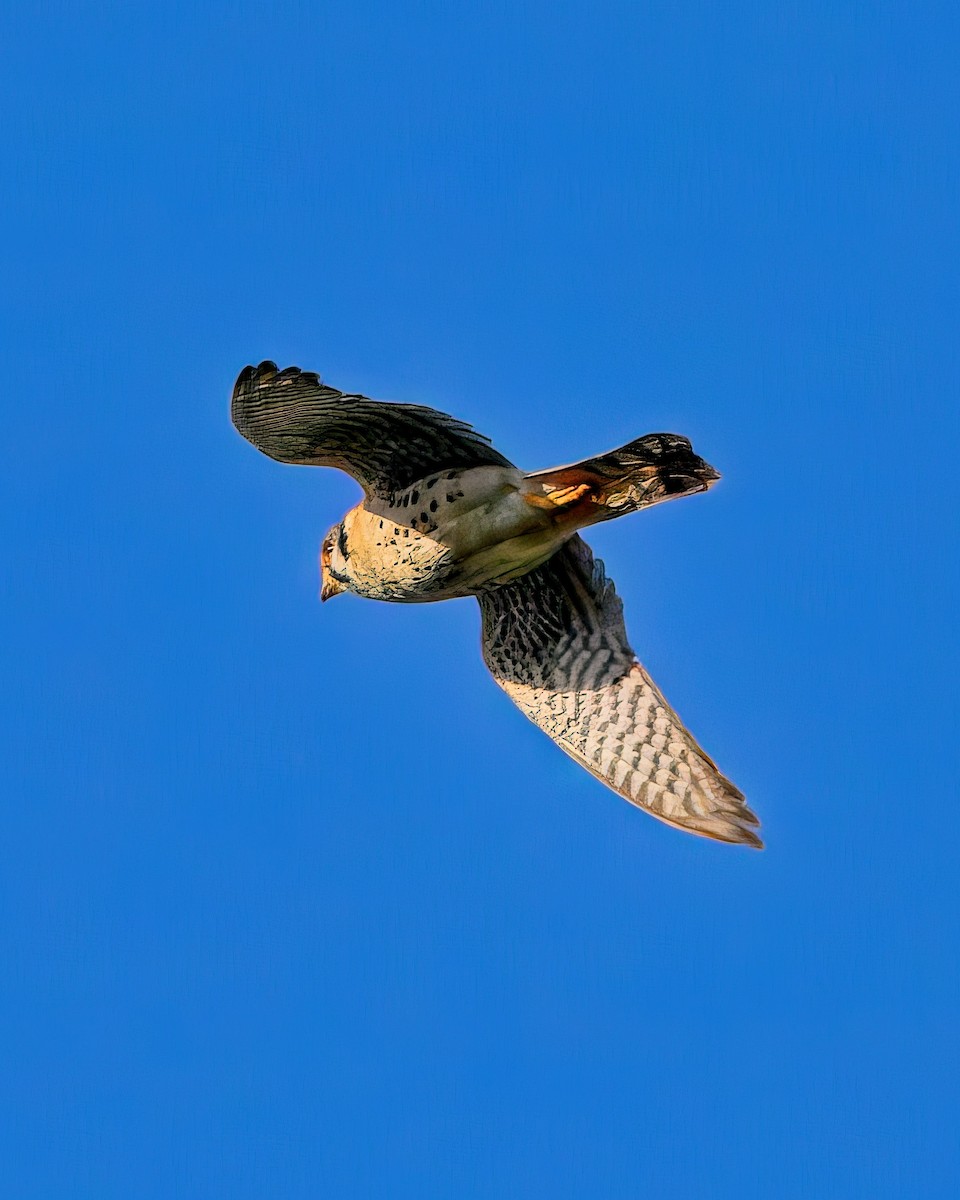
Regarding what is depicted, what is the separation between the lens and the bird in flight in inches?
427

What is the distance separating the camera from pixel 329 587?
504 inches

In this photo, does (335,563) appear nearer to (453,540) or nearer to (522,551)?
(453,540)

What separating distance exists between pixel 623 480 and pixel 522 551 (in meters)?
1.06

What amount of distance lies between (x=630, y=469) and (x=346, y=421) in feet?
5.66

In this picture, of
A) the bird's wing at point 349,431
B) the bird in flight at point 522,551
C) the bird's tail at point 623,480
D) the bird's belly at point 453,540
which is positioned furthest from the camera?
the bird's belly at point 453,540

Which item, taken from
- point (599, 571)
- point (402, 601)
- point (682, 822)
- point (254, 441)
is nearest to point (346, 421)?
point (254, 441)

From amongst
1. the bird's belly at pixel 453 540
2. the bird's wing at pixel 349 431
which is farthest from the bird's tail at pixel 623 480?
the bird's wing at pixel 349 431

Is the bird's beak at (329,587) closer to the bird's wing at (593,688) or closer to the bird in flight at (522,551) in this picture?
the bird in flight at (522,551)

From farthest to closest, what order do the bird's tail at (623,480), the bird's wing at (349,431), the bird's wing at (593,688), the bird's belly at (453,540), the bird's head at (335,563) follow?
1. the bird's head at (335,563)
2. the bird's wing at (593,688)
3. the bird's belly at (453,540)
4. the bird's tail at (623,480)
5. the bird's wing at (349,431)

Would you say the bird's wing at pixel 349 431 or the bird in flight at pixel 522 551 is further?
the bird in flight at pixel 522 551

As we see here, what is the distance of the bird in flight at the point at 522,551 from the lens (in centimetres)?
1084

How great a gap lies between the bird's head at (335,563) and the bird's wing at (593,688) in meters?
1.04

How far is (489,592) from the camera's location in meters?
12.7

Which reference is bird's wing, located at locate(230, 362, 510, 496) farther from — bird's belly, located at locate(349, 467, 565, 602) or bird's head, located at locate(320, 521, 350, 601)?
bird's head, located at locate(320, 521, 350, 601)
